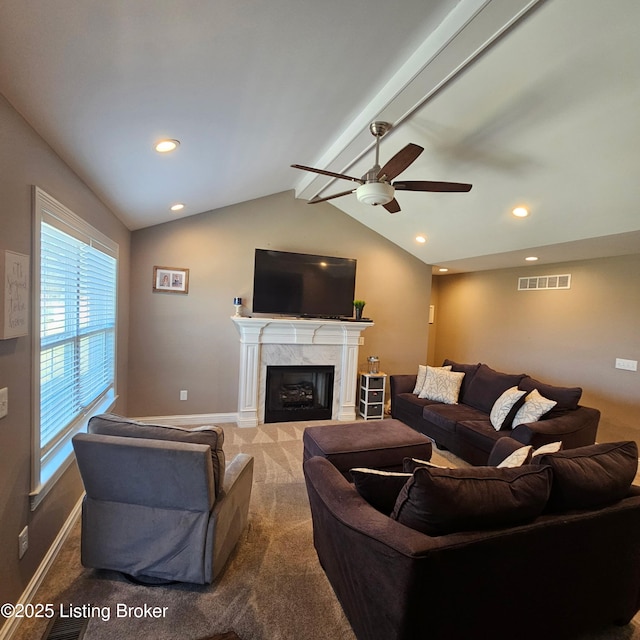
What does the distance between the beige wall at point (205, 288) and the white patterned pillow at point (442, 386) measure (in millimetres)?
1968

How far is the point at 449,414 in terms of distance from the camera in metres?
3.90

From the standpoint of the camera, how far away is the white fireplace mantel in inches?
177

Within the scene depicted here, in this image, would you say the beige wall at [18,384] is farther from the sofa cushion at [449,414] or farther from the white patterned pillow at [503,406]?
the white patterned pillow at [503,406]

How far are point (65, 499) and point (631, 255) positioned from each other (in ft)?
19.2

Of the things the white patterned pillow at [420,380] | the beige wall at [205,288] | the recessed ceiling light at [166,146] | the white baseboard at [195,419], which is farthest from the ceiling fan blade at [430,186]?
the white baseboard at [195,419]

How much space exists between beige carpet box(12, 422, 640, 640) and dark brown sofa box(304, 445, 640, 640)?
183mm

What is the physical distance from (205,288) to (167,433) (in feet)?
9.70

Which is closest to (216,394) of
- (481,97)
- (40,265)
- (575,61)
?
(40,265)

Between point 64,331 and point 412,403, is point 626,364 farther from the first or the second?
point 64,331

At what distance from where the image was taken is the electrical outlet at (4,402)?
1509 millimetres

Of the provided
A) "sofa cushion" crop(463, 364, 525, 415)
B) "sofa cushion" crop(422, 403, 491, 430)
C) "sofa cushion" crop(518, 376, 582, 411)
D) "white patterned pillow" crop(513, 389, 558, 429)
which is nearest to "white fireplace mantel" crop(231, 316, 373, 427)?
"sofa cushion" crop(422, 403, 491, 430)

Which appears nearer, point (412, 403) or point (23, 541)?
point (23, 541)

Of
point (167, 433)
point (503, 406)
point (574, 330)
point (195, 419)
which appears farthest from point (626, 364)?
point (195, 419)

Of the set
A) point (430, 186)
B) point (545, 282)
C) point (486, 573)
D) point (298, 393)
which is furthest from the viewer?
point (298, 393)
